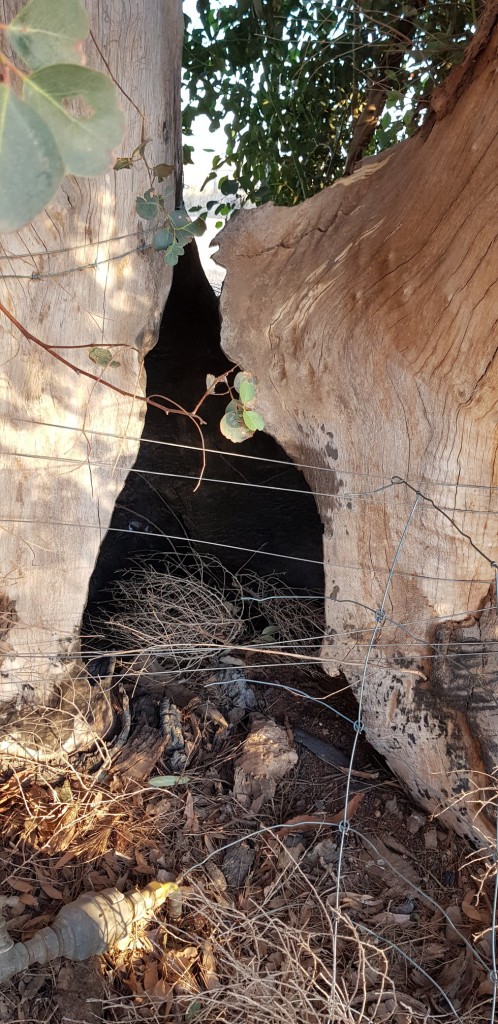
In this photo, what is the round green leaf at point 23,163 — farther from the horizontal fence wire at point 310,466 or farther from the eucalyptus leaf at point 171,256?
the eucalyptus leaf at point 171,256

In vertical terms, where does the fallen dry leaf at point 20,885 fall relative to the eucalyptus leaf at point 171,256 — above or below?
below

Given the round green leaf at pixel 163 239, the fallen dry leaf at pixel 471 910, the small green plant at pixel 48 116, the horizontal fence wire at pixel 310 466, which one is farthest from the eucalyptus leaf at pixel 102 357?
the fallen dry leaf at pixel 471 910

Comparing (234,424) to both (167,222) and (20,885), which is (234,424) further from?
(20,885)

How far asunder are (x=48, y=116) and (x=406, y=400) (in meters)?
1.31

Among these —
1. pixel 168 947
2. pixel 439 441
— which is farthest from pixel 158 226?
pixel 168 947

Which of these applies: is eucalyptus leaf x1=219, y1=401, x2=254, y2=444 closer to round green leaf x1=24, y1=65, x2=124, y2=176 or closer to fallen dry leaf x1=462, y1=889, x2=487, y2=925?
round green leaf x1=24, y1=65, x2=124, y2=176

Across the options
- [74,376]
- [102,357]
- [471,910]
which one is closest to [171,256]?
[102,357]

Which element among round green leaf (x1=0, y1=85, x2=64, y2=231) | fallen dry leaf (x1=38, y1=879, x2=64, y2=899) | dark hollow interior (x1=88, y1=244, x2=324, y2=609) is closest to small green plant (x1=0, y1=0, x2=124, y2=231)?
round green leaf (x1=0, y1=85, x2=64, y2=231)

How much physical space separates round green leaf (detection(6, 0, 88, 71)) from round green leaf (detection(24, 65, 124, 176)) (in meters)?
0.04

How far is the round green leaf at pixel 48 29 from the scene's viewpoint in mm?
602

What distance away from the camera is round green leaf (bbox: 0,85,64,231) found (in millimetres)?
562

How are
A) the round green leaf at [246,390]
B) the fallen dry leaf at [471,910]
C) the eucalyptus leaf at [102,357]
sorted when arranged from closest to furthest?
the round green leaf at [246,390] < the fallen dry leaf at [471,910] < the eucalyptus leaf at [102,357]

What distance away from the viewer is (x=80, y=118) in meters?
0.61

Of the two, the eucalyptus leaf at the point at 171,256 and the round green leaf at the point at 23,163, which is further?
the eucalyptus leaf at the point at 171,256
